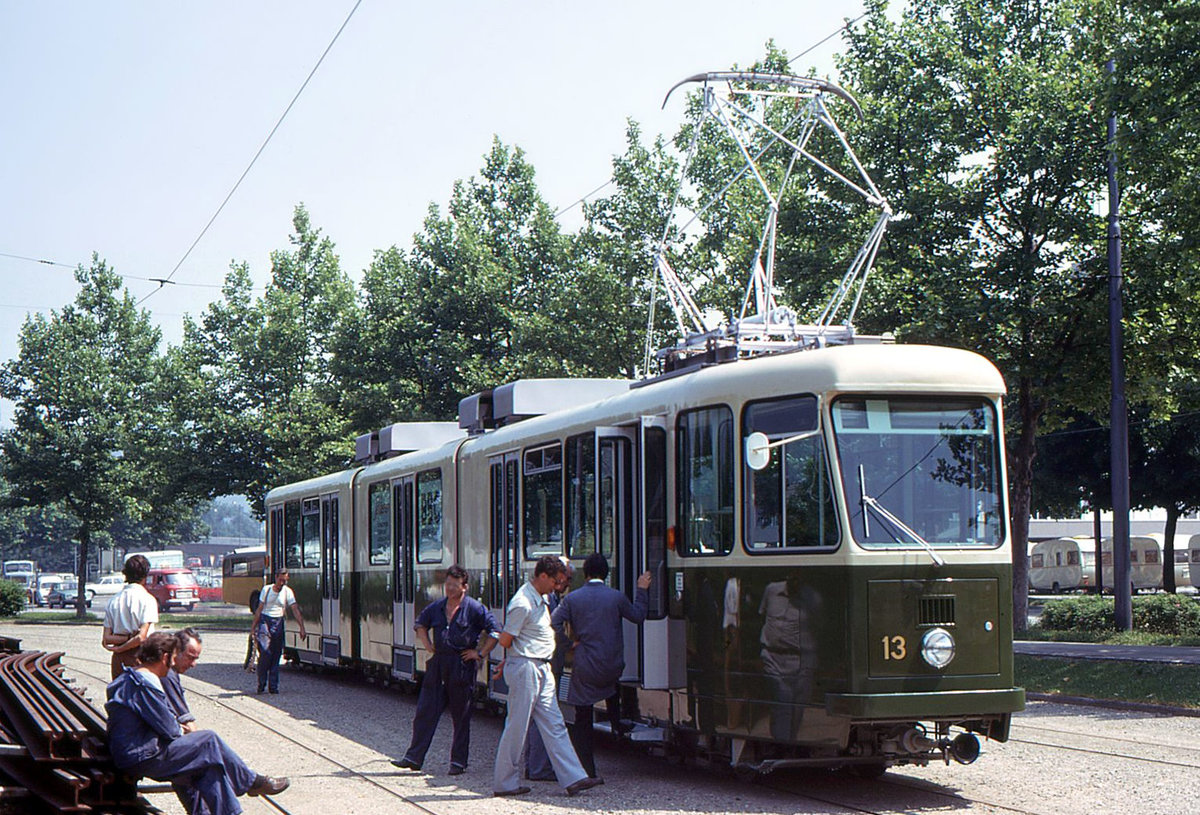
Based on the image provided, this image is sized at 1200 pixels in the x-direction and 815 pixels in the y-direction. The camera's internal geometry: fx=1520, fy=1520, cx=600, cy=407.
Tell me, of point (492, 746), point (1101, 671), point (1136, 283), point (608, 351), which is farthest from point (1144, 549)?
point (492, 746)

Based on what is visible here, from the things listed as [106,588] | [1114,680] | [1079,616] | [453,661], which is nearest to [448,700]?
[453,661]

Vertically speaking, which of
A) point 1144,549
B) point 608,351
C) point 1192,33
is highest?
point 1192,33

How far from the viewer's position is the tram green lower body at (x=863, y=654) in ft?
33.8

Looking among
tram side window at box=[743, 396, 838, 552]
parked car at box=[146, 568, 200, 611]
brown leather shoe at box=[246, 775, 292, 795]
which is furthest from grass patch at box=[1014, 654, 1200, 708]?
parked car at box=[146, 568, 200, 611]

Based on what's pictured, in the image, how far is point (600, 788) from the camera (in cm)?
1161

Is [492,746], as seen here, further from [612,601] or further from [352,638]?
[352,638]

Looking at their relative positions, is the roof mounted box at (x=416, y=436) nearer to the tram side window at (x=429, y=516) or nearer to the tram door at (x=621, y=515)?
the tram side window at (x=429, y=516)

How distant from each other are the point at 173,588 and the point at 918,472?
61342 millimetres

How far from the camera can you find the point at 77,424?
47.4 meters

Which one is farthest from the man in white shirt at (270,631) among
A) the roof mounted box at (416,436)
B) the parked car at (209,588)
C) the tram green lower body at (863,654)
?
the parked car at (209,588)

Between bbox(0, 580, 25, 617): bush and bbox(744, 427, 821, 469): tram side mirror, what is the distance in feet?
139

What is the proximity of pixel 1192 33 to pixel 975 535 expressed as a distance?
1105 centimetres

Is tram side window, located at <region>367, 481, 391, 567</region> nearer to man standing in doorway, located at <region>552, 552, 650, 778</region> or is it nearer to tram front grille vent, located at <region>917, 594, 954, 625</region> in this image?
man standing in doorway, located at <region>552, 552, 650, 778</region>

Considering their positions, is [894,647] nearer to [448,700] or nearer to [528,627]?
[528,627]
